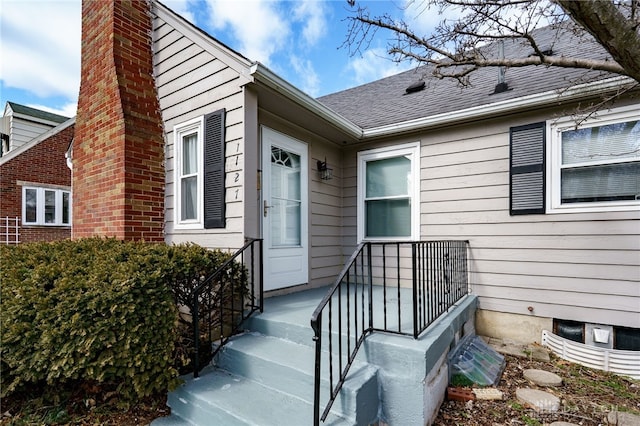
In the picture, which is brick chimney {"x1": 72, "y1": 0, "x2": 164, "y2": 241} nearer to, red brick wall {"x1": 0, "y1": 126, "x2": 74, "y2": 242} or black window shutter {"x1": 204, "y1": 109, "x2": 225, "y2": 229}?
black window shutter {"x1": 204, "y1": 109, "x2": 225, "y2": 229}

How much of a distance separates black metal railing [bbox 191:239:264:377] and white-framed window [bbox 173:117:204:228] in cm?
106

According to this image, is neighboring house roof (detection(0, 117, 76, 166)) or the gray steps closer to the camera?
the gray steps

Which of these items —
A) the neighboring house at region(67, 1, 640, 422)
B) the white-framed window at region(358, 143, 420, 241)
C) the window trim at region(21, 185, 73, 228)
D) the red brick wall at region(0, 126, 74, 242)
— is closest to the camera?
the neighboring house at region(67, 1, 640, 422)

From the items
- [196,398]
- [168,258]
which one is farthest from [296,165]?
[196,398]

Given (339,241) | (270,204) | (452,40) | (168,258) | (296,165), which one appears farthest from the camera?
(339,241)

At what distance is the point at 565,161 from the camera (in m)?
3.58

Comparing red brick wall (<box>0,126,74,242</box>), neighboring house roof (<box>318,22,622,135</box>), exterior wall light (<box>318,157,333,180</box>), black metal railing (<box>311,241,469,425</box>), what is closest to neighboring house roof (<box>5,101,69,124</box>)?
red brick wall (<box>0,126,74,242</box>)

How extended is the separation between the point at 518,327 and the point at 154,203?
190 inches

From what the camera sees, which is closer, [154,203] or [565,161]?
[565,161]

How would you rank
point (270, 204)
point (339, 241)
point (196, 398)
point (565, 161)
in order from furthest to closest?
1. point (339, 241)
2. point (270, 204)
3. point (565, 161)
4. point (196, 398)

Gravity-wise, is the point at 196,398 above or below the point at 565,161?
below

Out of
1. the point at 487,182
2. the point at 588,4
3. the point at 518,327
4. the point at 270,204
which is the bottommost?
the point at 518,327

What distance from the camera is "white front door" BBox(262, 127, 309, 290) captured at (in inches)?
155

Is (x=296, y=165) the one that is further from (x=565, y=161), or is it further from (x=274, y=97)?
(x=565, y=161)
